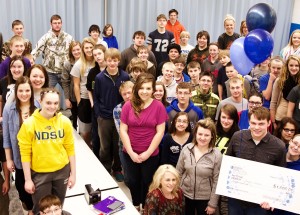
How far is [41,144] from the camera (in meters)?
2.37

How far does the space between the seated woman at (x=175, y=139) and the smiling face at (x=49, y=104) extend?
1037mm

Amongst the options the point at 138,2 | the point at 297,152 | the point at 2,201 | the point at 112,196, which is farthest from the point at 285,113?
the point at 138,2

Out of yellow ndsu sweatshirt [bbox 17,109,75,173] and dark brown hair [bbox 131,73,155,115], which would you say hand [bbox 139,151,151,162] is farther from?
yellow ndsu sweatshirt [bbox 17,109,75,173]

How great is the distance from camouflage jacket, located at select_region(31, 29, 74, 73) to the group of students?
1.75 feet

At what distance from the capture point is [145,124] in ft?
9.62

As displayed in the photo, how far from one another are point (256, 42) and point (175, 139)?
1300 millimetres

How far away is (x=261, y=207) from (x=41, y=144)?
158 centimetres

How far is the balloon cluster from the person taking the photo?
3.47 metres

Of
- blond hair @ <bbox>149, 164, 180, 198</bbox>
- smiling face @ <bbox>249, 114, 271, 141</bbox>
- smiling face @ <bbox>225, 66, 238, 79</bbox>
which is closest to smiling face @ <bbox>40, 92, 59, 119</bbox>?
blond hair @ <bbox>149, 164, 180, 198</bbox>

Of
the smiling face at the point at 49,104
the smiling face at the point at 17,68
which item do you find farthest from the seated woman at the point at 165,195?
the smiling face at the point at 17,68

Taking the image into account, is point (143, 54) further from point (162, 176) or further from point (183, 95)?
point (162, 176)

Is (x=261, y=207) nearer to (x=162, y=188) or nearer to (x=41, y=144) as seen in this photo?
(x=162, y=188)

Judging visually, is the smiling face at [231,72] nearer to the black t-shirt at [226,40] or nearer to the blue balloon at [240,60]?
the blue balloon at [240,60]

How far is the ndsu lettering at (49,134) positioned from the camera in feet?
7.73
